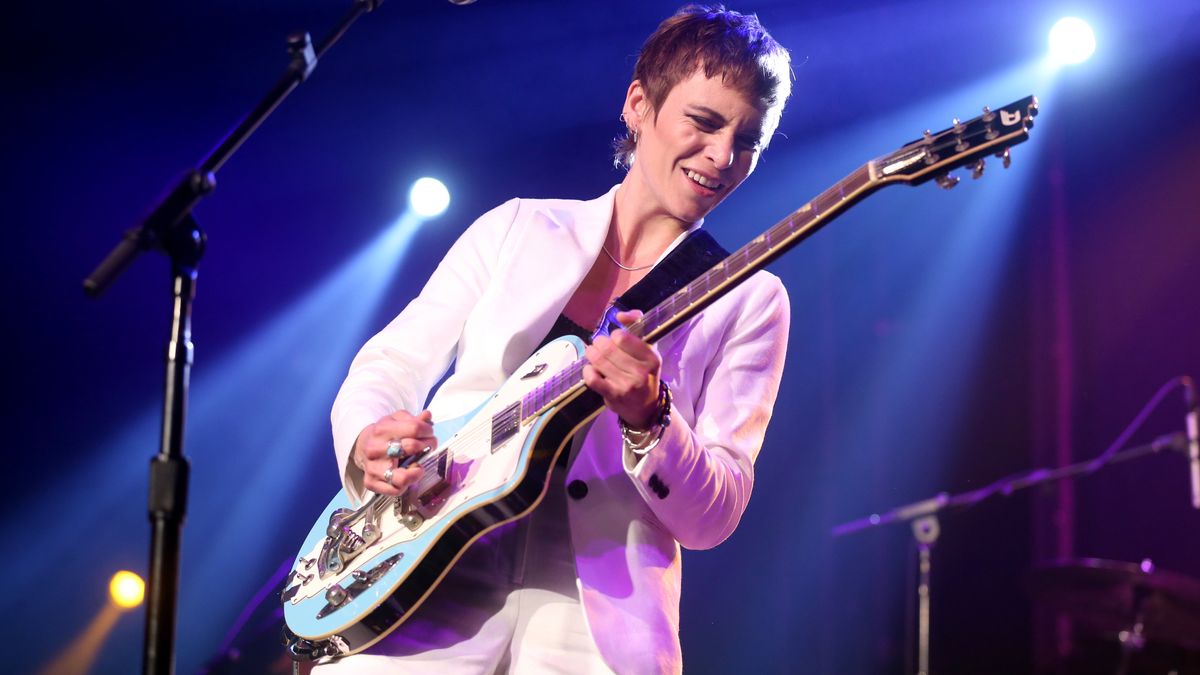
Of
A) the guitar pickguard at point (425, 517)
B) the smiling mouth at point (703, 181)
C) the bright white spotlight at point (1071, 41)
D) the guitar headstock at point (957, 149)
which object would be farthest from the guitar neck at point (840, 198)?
the bright white spotlight at point (1071, 41)

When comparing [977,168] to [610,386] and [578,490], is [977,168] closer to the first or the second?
[610,386]

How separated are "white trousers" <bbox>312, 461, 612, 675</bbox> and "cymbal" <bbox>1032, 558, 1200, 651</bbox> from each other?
11.4 ft

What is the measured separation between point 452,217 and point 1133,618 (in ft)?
15.5

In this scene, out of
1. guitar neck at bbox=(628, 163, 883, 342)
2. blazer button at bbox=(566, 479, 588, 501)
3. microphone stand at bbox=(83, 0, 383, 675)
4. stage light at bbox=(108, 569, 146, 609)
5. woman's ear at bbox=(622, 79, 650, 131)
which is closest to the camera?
microphone stand at bbox=(83, 0, 383, 675)

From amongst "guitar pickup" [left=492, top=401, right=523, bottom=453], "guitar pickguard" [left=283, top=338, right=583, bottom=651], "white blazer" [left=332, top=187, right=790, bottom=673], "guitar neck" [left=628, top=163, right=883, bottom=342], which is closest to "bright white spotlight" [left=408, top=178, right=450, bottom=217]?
"white blazer" [left=332, top=187, right=790, bottom=673]

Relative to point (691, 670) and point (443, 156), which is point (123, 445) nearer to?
point (443, 156)

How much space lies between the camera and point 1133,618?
185 inches

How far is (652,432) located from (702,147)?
1115 mm

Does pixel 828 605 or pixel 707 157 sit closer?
pixel 707 157

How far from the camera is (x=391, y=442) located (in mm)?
2432

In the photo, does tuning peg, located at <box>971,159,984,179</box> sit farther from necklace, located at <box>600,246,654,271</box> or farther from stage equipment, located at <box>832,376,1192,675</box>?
stage equipment, located at <box>832,376,1192,675</box>

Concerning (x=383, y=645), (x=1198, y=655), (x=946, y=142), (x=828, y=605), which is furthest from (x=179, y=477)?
(x=828, y=605)

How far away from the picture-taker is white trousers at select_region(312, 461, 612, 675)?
2180 mm

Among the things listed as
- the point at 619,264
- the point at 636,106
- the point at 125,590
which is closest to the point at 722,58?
the point at 636,106
